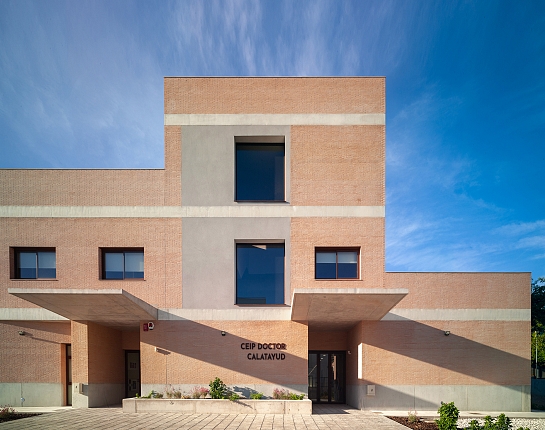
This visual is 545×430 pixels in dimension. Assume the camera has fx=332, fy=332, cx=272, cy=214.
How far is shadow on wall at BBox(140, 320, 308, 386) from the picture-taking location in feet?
47.3

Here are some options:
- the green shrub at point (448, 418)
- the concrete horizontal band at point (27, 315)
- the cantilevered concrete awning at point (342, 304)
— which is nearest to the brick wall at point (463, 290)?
the cantilevered concrete awning at point (342, 304)

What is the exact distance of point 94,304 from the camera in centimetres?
1287

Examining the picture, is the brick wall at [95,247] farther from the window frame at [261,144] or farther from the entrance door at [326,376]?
the entrance door at [326,376]

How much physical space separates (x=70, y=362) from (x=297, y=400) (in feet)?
36.3

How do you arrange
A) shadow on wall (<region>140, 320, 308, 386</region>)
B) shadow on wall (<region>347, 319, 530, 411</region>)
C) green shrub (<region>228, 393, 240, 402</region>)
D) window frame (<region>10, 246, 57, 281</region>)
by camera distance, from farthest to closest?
window frame (<region>10, 246, 57, 281</region>), shadow on wall (<region>347, 319, 530, 411</region>), shadow on wall (<region>140, 320, 308, 386</region>), green shrub (<region>228, 393, 240, 402</region>)

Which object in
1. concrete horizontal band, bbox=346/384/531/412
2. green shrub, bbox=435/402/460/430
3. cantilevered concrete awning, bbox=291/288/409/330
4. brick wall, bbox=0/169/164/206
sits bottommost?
concrete horizontal band, bbox=346/384/531/412

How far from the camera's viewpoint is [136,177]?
1580 cm

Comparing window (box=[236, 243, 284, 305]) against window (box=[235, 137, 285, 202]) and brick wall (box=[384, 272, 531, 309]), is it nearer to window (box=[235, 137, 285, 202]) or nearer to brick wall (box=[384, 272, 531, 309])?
window (box=[235, 137, 285, 202])

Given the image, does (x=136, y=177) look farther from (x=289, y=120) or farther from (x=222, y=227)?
(x=289, y=120)

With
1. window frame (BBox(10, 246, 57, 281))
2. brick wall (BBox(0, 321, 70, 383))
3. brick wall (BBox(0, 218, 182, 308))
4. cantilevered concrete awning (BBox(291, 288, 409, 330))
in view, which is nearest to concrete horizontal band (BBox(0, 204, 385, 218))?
brick wall (BBox(0, 218, 182, 308))

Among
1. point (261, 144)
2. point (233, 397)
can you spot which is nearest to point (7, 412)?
point (233, 397)

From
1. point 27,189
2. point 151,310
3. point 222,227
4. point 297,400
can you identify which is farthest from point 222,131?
point 297,400

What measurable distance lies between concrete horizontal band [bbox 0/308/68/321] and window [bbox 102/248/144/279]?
3094 millimetres

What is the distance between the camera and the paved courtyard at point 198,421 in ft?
37.2
